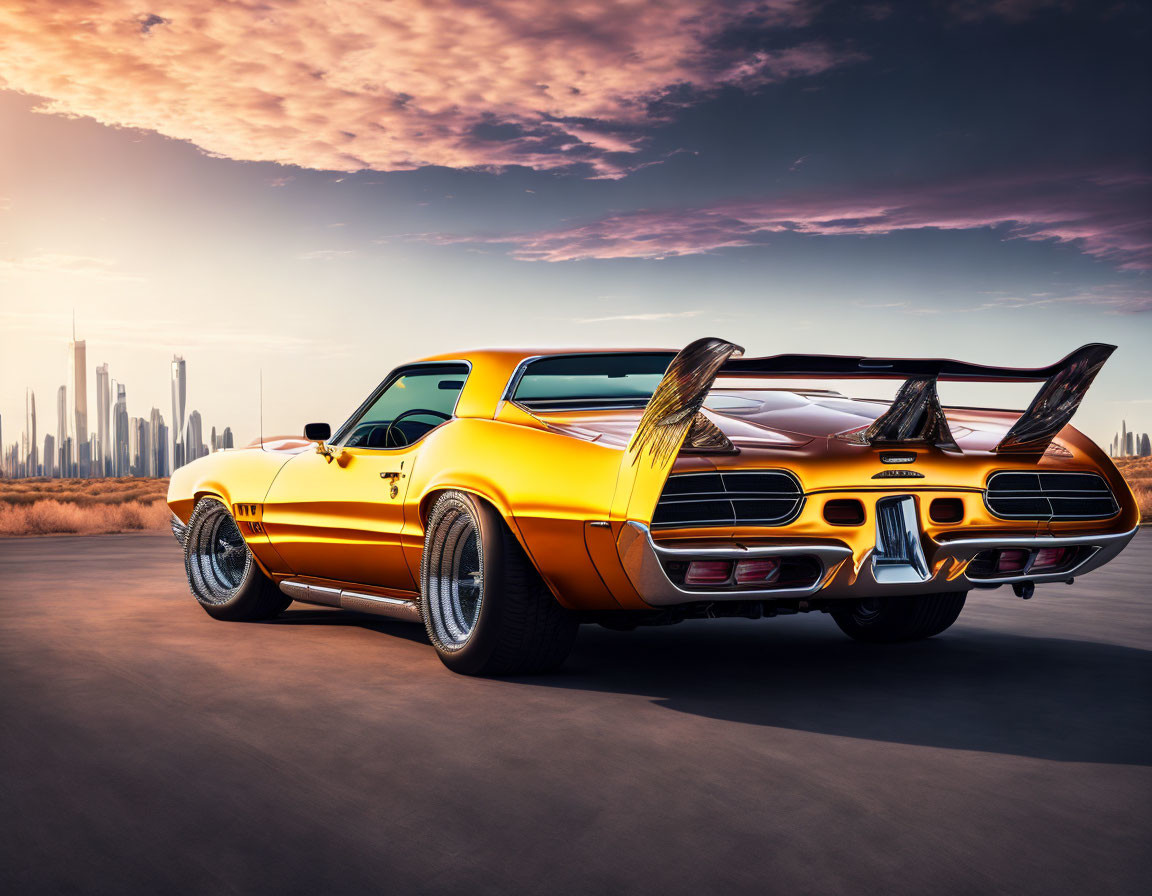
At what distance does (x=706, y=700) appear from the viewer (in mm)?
4914

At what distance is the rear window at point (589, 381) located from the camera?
582 centimetres

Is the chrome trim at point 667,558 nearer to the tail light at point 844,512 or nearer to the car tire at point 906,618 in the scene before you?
the tail light at point 844,512

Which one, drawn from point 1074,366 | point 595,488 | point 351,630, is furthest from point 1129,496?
point 351,630

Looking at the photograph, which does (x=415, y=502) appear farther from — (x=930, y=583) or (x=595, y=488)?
(x=930, y=583)

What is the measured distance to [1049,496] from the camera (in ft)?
18.0

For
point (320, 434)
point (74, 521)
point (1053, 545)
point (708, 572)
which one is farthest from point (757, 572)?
point (74, 521)

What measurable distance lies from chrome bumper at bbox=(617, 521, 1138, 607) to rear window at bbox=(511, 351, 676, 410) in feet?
4.25

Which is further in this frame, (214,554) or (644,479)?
(214,554)

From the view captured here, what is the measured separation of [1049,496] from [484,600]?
2434 millimetres

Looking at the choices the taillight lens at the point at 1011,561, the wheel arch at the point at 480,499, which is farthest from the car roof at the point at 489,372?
the taillight lens at the point at 1011,561

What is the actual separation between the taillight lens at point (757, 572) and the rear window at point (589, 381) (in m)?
1.26

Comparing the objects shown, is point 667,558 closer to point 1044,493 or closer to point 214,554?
point 1044,493

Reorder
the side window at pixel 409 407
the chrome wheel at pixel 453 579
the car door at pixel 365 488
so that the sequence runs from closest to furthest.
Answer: the chrome wheel at pixel 453 579, the car door at pixel 365 488, the side window at pixel 409 407

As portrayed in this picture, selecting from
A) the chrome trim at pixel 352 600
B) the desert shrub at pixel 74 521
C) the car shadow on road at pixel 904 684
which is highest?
the chrome trim at pixel 352 600
